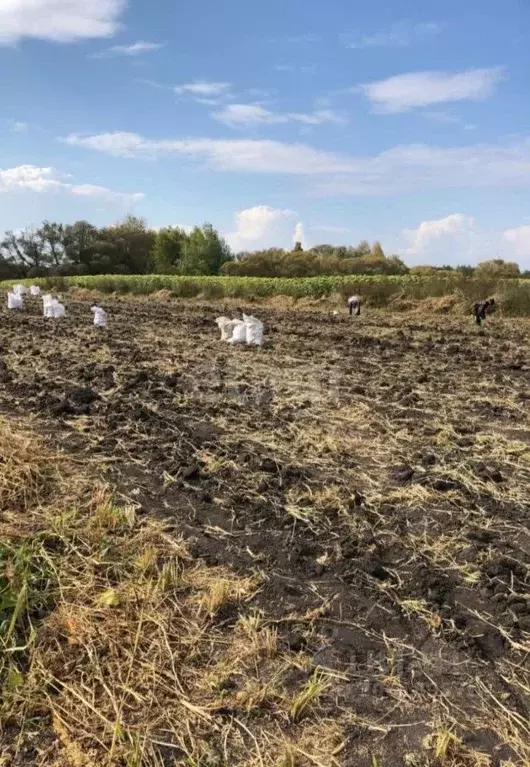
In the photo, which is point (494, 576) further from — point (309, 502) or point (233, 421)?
point (233, 421)

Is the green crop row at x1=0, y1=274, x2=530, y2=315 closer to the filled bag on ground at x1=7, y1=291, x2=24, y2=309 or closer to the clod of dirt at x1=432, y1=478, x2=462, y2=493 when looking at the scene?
the filled bag on ground at x1=7, y1=291, x2=24, y2=309

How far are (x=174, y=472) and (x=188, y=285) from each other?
73.6ft

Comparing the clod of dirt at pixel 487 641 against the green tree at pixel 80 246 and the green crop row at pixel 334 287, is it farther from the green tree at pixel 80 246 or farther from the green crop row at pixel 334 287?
the green tree at pixel 80 246

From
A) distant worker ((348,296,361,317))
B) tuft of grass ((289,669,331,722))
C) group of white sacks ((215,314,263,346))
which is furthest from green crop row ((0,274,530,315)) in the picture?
tuft of grass ((289,669,331,722))

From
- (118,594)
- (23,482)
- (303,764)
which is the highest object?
(23,482)

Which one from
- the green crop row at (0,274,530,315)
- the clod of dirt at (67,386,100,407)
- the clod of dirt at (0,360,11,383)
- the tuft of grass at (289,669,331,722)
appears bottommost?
the tuft of grass at (289,669,331,722)

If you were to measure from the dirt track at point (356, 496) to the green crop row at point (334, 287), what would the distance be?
899 centimetres

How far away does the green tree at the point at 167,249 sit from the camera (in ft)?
145

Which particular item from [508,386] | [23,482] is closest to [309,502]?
[23,482]

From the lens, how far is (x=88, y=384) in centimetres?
620

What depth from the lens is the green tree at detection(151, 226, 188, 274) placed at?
44.2 m

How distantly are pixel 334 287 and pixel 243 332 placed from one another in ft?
38.0

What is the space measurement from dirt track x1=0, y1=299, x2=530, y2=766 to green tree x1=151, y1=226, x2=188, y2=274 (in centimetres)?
3717

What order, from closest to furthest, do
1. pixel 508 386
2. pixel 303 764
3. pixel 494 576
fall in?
1. pixel 303 764
2. pixel 494 576
3. pixel 508 386
